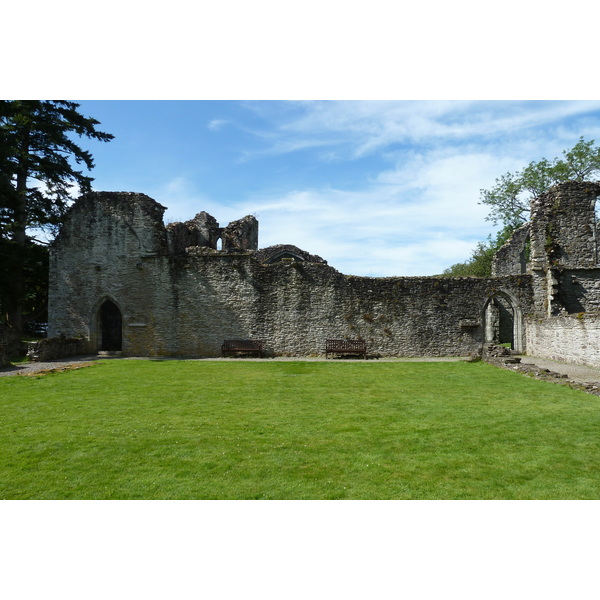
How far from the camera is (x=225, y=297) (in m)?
18.3

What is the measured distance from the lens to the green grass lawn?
13.8 ft

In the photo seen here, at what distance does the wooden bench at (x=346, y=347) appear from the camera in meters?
17.3

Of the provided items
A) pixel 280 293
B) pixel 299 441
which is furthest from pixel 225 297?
pixel 299 441

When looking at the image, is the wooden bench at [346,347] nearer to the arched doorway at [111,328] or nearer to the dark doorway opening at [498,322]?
the dark doorway opening at [498,322]

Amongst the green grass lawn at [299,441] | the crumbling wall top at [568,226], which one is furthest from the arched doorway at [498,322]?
the green grass lawn at [299,441]

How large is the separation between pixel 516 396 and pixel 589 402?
124 centimetres

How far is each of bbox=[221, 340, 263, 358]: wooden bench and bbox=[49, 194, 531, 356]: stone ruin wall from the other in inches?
12.3

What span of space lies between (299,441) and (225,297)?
13160 mm

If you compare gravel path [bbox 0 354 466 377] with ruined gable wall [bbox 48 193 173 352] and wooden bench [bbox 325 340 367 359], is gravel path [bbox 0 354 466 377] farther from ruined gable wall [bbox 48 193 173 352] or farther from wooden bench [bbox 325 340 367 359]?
ruined gable wall [bbox 48 193 173 352]

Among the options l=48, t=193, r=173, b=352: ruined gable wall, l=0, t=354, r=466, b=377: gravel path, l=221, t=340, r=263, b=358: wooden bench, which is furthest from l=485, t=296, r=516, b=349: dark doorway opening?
l=48, t=193, r=173, b=352: ruined gable wall

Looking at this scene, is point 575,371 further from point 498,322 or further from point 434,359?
point 498,322

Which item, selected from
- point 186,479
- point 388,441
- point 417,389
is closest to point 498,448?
point 388,441

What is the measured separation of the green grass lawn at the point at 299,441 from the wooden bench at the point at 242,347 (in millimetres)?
7274

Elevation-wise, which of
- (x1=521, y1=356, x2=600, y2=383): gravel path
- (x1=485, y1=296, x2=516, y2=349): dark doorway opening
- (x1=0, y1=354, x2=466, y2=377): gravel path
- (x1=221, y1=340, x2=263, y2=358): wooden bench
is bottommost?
(x1=0, y1=354, x2=466, y2=377): gravel path
